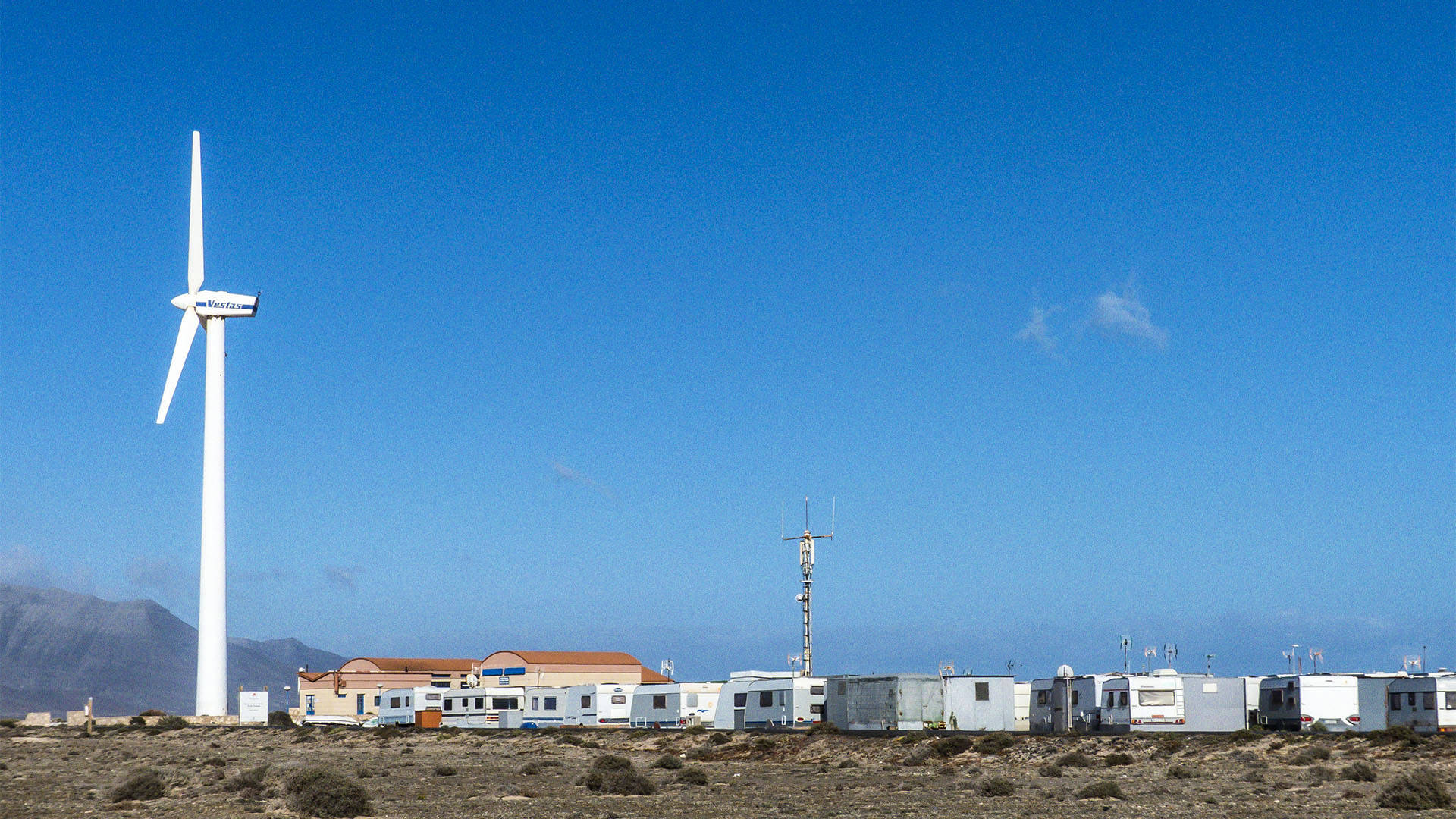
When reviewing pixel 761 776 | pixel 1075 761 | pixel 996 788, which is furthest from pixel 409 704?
pixel 996 788

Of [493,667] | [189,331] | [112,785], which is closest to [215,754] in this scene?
[112,785]

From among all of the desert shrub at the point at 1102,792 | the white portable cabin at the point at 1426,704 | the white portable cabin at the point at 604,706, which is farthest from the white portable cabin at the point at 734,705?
the desert shrub at the point at 1102,792

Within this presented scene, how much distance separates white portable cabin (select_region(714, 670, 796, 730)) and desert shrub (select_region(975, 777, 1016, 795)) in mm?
28886

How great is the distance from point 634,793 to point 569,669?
8006 cm

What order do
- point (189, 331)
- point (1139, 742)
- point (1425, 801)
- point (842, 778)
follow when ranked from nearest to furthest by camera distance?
point (1425, 801), point (842, 778), point (1139, 742), point (189, 331)

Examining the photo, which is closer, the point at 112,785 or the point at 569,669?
the point at 112,785

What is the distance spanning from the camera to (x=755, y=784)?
125 ft

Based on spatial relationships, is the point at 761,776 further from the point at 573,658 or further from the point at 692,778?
the point at 573,658

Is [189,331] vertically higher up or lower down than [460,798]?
higher up

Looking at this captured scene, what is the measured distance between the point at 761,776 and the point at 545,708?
115 feet

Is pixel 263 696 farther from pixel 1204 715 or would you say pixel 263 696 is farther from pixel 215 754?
pixel 1204 715

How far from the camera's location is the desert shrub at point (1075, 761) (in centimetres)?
4156

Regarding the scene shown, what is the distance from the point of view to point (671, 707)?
69.8m

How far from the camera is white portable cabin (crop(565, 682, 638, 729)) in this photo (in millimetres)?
70500
